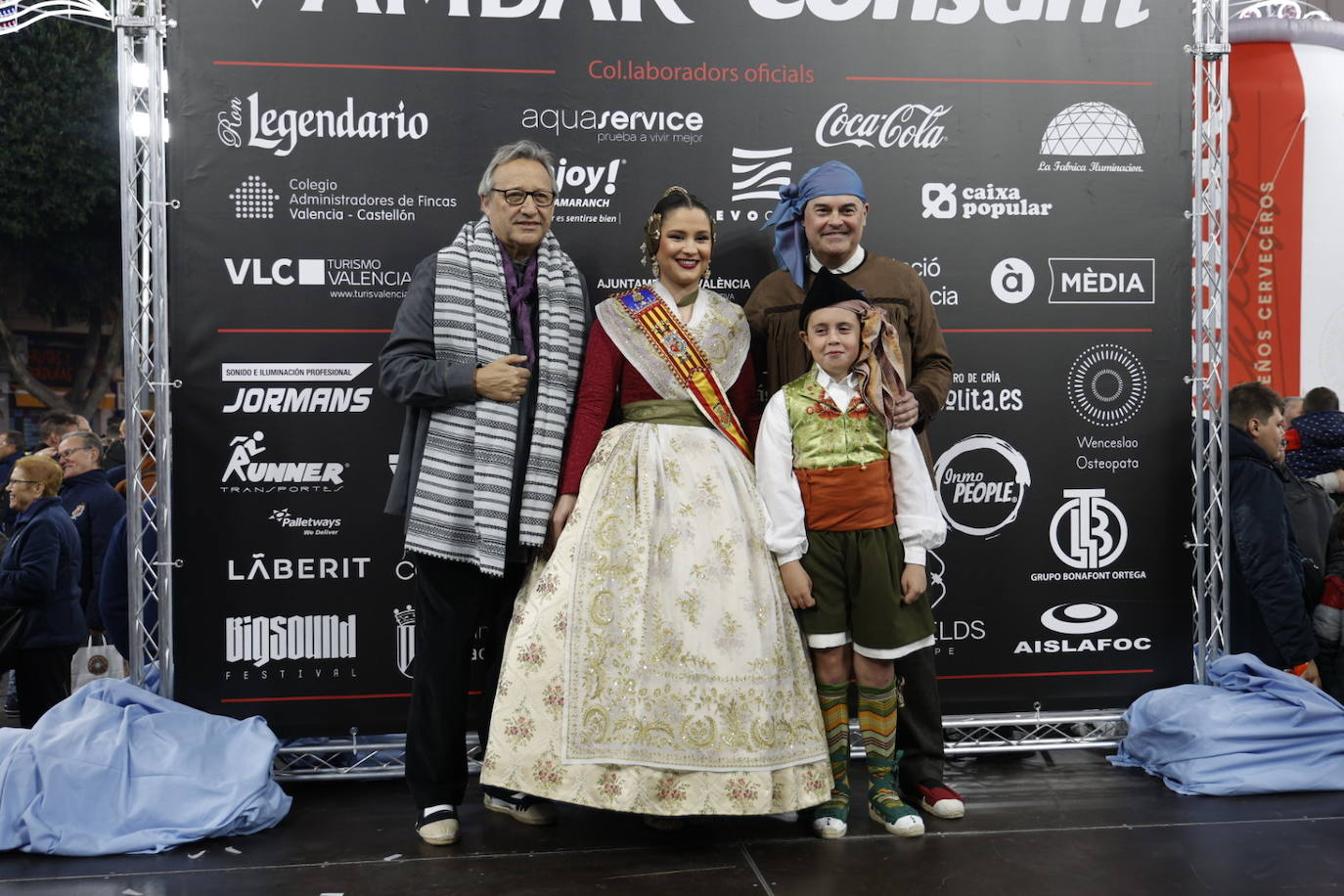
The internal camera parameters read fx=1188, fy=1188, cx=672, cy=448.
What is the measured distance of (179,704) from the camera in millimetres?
3633

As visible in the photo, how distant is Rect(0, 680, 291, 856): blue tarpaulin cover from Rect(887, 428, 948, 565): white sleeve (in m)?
1.95

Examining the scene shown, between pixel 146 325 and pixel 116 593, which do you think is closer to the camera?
pixel 146 325

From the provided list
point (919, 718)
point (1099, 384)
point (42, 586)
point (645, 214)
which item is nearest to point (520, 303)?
point (645, 214)

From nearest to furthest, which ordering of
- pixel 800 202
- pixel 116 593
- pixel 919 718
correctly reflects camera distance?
pixel 919 718 < pixel 800 202 < pixel 116 593

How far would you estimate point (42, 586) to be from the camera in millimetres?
4359

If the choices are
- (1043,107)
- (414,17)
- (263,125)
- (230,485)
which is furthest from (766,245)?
(230,485)

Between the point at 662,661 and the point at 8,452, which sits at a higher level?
the point at 8,452

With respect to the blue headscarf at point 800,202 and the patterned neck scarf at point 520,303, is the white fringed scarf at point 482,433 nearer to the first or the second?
the patterned neck scarf at point 520,303

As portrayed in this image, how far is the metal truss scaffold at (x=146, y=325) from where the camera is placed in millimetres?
3652

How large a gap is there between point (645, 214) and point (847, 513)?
132 centimetres

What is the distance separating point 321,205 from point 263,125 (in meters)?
0.30

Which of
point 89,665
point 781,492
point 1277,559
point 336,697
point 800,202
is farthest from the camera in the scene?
point 89,665

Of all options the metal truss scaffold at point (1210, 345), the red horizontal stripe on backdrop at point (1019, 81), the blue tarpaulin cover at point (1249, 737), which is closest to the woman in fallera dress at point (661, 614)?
the red horizontal stripe on backdrop at point (1019, 81)

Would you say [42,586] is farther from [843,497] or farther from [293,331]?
[843,497]
